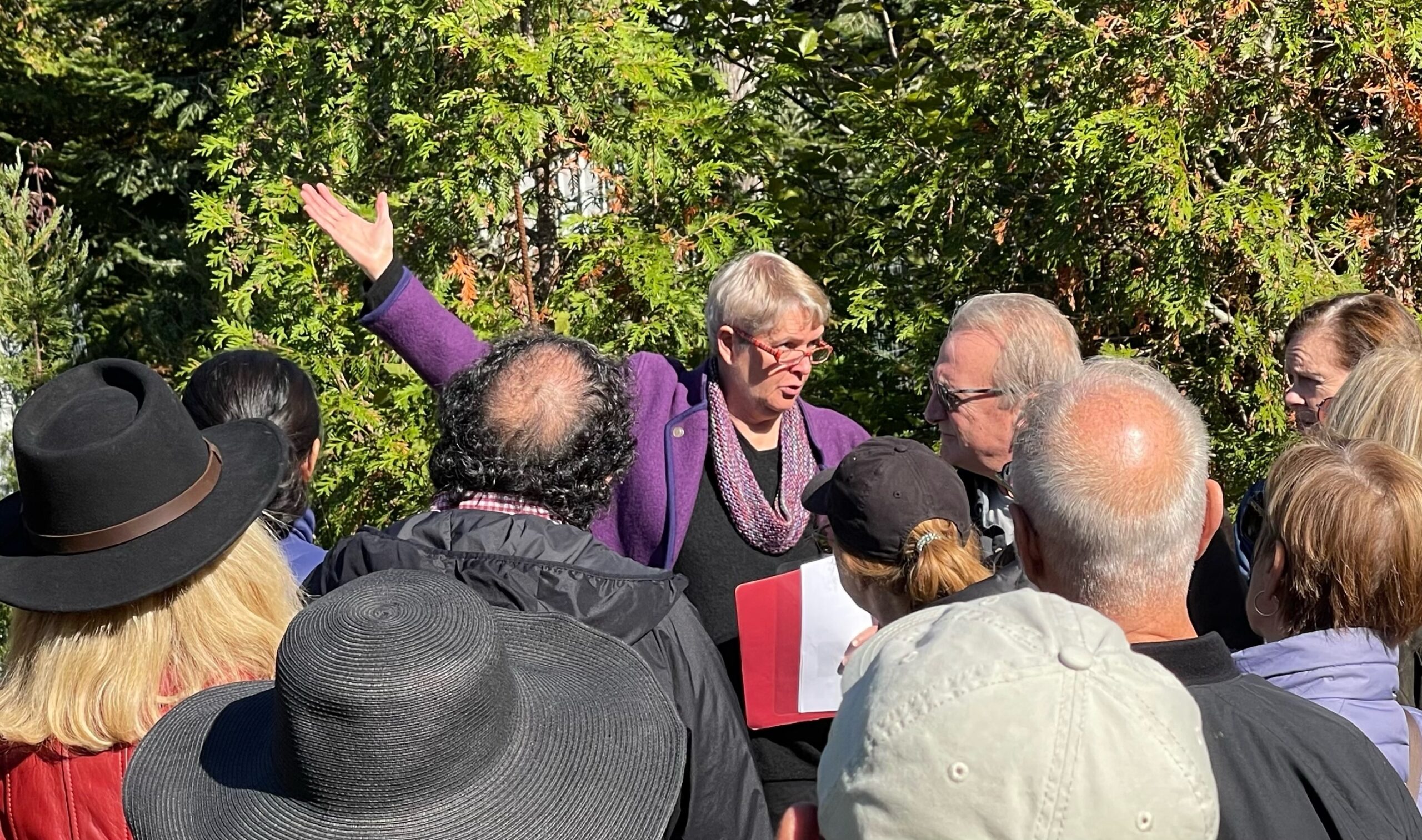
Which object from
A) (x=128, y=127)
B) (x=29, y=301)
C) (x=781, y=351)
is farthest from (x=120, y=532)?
(x=128, y=127)

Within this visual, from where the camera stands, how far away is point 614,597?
2129mm

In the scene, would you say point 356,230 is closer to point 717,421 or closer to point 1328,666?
point 717,421

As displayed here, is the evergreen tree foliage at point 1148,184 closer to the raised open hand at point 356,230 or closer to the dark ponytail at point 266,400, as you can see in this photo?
the raised open hand at point 356,230

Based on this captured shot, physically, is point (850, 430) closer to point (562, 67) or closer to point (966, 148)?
point (966, 148)

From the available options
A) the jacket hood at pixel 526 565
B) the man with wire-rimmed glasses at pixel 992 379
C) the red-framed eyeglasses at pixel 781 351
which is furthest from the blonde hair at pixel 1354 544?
the red-framed eyeglasses at pixel 781 351

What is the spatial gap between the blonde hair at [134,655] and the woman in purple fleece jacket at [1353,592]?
165 cm

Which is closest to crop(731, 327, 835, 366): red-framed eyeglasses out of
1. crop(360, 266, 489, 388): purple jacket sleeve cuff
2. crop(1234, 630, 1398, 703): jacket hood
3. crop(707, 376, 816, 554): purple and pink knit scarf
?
crop(707, 376, 816, 554): purple and pink knit scarf

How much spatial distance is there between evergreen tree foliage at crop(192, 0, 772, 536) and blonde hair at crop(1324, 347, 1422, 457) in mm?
2097

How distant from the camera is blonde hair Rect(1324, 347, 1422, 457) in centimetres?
278

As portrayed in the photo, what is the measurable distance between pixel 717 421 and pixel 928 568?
119 centimetres

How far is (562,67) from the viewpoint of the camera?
419cm

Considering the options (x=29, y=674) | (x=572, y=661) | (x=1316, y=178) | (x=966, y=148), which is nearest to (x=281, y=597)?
(x=29, y=674)

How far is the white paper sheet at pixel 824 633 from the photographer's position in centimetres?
262

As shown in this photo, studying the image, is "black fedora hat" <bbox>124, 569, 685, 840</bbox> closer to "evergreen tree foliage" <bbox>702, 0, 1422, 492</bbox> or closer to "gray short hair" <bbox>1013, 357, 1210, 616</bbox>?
"gray short hair" <bbox>1013, 357, 1210, 616</bbox>
